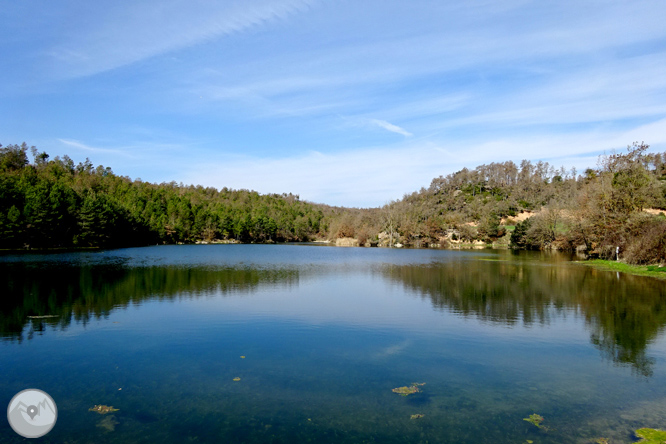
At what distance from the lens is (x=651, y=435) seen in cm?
671

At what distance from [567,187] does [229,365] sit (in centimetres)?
13018

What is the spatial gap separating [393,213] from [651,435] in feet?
321

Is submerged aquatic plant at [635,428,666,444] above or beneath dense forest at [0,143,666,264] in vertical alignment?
beneath

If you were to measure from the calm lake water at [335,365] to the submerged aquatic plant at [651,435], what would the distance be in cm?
24

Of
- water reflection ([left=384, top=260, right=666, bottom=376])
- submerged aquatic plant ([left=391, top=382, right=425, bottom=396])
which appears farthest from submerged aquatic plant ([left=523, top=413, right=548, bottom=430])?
water reflection ([left=384, top=260, right=666, bottom=376])

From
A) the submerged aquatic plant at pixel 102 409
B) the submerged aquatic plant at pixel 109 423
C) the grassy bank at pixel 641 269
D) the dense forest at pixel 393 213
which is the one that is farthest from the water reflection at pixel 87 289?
the dense forest at pixel 393 213

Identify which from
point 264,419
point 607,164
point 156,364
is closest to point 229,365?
point 156,364

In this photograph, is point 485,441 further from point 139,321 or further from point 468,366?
point 139,321

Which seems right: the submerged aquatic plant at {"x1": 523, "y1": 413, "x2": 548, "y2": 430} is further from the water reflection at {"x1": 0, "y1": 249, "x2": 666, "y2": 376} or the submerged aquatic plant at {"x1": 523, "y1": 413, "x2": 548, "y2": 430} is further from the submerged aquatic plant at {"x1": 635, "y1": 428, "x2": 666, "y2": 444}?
the water reflection at {"x1": 0, "y1": 249, "x2": 666, "y2": 376}

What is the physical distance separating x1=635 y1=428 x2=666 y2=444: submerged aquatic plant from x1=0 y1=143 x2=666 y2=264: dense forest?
1149 inches

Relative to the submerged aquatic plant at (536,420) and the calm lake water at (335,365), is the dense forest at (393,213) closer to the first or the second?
the calm lake water at (335,365)

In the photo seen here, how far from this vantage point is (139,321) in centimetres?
1501

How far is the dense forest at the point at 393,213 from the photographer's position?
1626 inches

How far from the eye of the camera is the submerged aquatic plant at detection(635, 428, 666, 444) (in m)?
6.48
